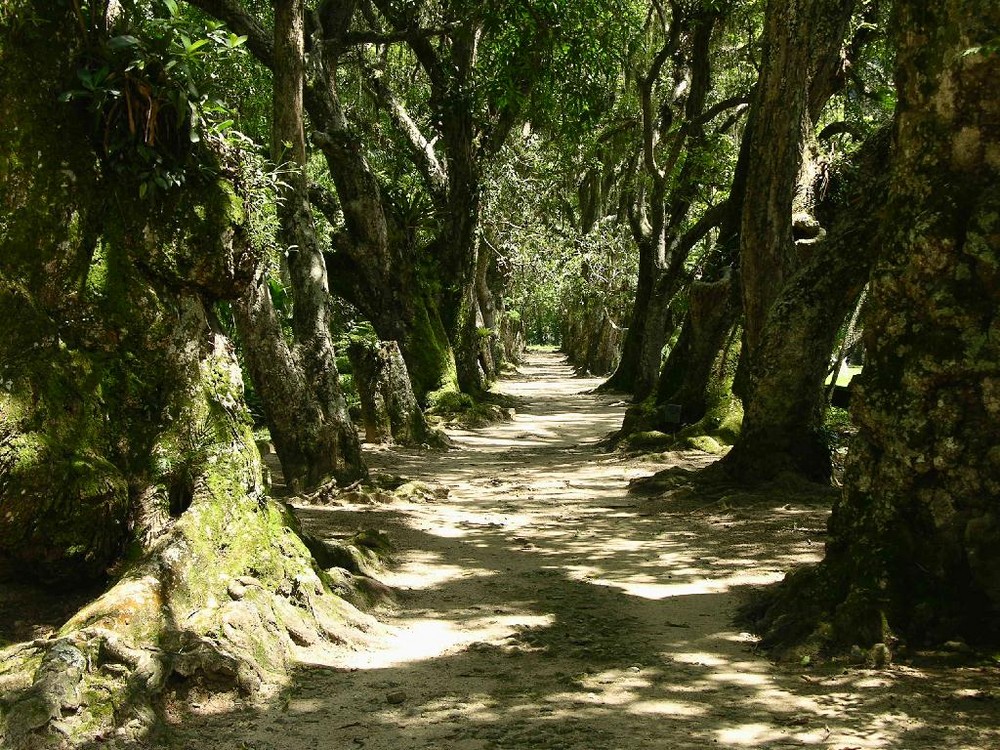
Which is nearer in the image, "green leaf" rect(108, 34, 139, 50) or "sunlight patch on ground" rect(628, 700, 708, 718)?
"sunlight patch on ground" rect(628, 700, 708, 718)

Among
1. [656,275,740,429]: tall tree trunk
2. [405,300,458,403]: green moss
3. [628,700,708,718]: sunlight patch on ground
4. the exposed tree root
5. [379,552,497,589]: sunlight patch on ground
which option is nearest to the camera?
the exposed tree root

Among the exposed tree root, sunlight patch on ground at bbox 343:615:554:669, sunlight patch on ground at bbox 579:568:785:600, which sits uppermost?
the exposed tree root

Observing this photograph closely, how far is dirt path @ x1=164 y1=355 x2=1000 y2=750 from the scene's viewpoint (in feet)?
12.9

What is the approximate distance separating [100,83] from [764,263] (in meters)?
7.32

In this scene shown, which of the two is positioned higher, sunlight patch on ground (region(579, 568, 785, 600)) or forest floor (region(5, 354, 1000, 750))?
forest floor (region(5, 354, 1000, 750))

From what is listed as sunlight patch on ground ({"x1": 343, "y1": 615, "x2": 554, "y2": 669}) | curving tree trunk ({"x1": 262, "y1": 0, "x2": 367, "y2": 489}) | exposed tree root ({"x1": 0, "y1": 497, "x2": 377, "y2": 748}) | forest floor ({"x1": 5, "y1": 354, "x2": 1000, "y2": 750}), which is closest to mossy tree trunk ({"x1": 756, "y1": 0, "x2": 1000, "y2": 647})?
forest floor ({"x1": 5, "y1": 354, "x2": 1000, "y2": 750})

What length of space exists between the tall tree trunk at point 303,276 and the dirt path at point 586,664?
2.95 ft

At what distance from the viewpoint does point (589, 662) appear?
16.4 feet

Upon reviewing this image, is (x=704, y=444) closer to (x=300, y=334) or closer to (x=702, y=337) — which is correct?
(x=702, y=337)

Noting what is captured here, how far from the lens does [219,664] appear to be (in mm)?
4215

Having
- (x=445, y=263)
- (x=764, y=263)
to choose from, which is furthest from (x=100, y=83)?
(x=445, y=263)

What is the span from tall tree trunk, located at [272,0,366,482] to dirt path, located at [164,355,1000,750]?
899 millimetres

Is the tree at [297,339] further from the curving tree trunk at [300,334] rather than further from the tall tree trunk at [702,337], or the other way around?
→ the tall tree trunk at [702,337]

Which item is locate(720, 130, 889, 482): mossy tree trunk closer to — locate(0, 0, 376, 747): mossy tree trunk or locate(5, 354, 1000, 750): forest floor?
locate(5, 354, 1000, 750): forest floor
